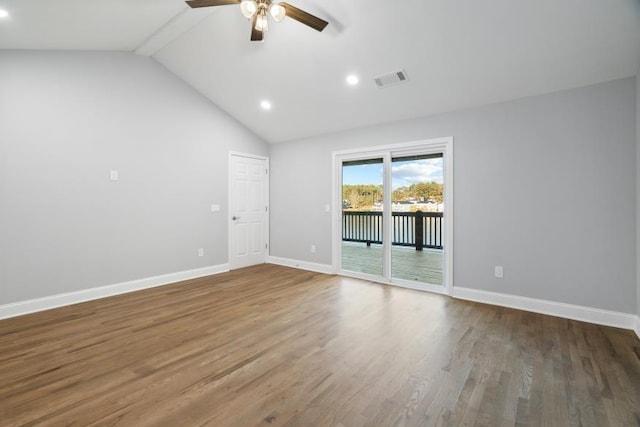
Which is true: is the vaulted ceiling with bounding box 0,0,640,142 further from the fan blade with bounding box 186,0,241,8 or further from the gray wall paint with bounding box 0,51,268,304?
the fan blade with bounding box 186,0,241,8

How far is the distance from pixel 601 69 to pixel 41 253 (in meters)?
6.14

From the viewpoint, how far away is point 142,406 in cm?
169

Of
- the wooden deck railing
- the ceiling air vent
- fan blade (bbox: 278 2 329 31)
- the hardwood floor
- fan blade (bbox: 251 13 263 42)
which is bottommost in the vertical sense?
the hardwood floor

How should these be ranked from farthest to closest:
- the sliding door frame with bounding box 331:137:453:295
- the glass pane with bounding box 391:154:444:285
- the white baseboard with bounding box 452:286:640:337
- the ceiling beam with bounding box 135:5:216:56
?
1. the glass pane with bounding box 391:154:444:285
2. the sliding door frame with bounding box 331:137:453:295
3. the ceiling beam with bounding box 135:5:216:56
4. the white baseboard with bounding box 452:286:640:337

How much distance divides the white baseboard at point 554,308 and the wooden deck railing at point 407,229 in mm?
2614

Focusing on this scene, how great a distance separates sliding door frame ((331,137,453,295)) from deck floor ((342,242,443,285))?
0.76ft

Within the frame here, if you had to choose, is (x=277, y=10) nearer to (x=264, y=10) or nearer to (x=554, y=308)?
(x=264, y=10)

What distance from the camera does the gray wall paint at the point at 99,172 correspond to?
10.3ft

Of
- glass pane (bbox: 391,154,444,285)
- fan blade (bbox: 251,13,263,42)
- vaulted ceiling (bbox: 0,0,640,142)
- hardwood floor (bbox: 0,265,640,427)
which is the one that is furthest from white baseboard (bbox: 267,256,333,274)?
fan blade (bbox: 251,13,263,42)

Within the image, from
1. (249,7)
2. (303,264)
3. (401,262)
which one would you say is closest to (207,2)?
(249,7)

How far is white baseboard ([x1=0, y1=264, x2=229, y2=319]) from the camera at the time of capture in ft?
10.2

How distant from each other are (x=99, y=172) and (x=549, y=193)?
5.36 meters

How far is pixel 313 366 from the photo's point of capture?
2.12 m

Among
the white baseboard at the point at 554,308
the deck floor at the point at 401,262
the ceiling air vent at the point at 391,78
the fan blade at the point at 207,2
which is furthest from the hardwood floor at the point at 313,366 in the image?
the fan blade at the point at 207,2
